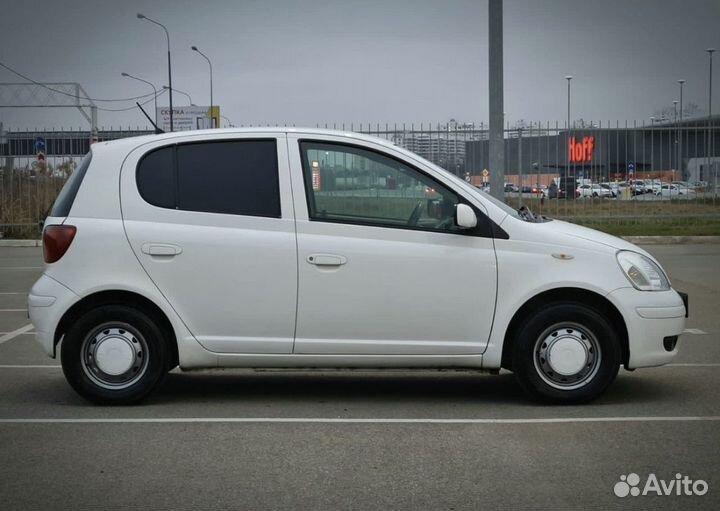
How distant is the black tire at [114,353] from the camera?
261 inches

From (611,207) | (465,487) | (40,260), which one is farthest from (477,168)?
(465,487)

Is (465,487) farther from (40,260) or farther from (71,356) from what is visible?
(40,260)

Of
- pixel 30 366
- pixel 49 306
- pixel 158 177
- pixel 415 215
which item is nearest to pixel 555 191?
pixel 30 366

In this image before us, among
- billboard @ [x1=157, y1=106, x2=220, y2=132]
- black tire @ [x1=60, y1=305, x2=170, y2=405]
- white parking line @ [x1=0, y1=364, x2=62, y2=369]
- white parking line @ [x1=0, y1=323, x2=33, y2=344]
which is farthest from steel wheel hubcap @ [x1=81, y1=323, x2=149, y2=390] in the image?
billboard @ [x1=157, y1=106, x2=220, y2=132]

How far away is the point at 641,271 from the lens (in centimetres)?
667

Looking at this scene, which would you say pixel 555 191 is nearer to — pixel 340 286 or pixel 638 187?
pixel 638 187

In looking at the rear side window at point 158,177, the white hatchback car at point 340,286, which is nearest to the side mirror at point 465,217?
the white hatchback car at point 340,286

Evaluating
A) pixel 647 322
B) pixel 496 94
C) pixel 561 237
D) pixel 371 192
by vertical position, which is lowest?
pixel 647 322

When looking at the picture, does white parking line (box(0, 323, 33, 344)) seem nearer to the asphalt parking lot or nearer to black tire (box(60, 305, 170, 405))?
the asphalt parking lot

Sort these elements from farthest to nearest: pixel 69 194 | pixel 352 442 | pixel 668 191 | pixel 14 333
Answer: pixel 668 191, pixel 14 333, pixel 69 194, pixel 352 442

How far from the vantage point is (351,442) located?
5789 millimetres

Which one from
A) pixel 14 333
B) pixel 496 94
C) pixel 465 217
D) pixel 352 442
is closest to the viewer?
pixel 352 442

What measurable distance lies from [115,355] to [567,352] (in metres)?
2.99

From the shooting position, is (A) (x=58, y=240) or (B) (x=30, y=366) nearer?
(A) (x=58, y=240)
